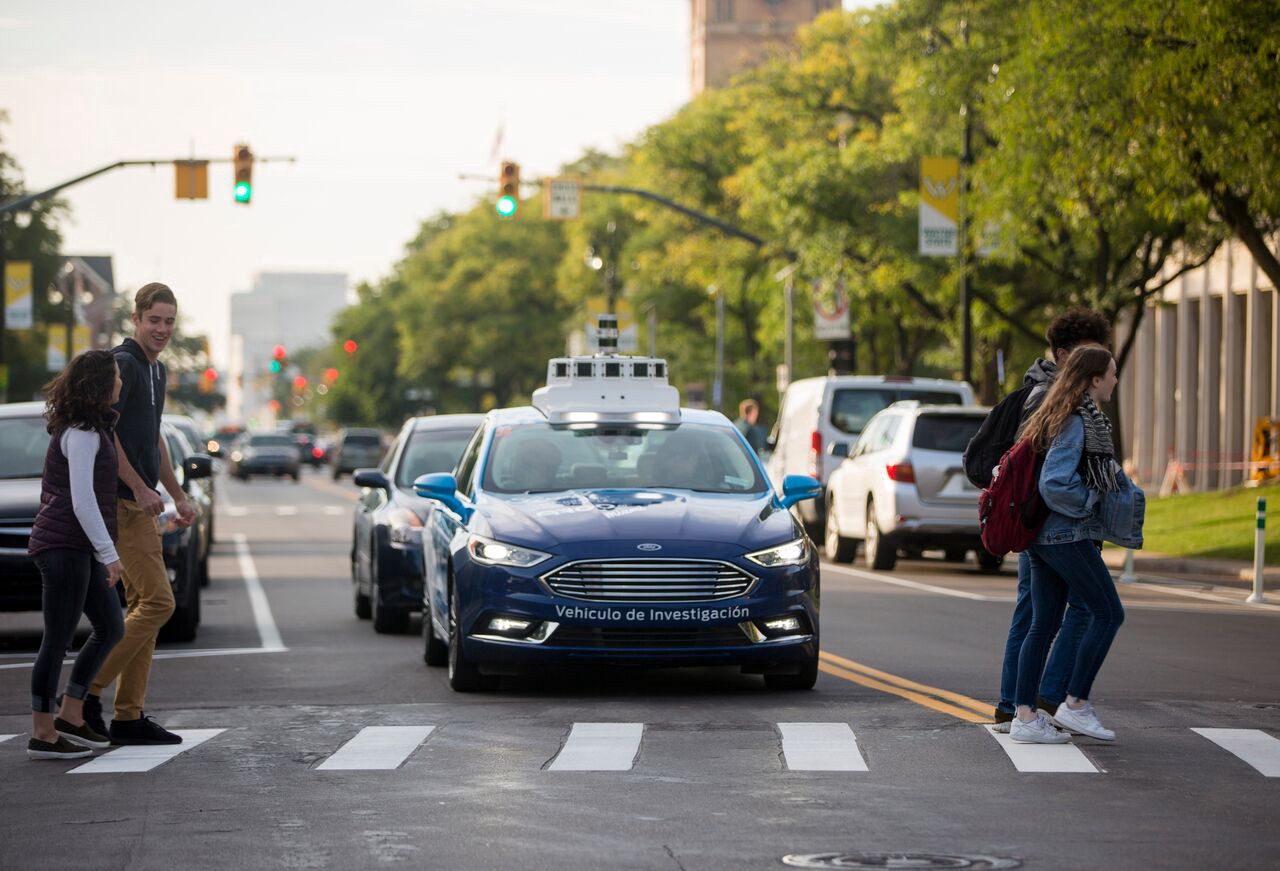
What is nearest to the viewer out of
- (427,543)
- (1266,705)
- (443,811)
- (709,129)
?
(443,811)

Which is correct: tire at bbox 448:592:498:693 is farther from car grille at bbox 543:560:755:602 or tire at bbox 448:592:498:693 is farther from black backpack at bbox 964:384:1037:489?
black backpack at bbox 964:384:1037:489

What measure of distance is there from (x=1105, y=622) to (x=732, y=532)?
A: 8.13 feet

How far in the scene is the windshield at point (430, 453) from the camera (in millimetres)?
17719

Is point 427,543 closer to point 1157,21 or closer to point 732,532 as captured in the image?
point 732,532

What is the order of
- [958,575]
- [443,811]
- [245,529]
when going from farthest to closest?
[245,529], [958,575], [443,811]

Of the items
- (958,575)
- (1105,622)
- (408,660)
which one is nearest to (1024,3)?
(958,575)

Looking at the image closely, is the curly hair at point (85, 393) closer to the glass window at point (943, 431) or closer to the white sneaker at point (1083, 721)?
the white sneaker at point (1083, 721)

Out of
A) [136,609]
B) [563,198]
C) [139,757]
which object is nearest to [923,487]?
[136,609]

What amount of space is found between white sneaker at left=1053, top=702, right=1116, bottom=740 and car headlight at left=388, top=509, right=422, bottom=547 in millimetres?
6982

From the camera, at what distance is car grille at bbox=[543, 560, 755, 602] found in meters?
11.8

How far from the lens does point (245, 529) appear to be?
1506 inches

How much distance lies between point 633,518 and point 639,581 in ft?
1.42

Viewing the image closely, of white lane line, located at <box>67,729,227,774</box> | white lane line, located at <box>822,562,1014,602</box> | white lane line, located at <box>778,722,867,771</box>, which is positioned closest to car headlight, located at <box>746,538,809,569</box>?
white lane line, located at <box>778,722,867,771</box>

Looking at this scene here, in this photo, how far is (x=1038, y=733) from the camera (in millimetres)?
10156
